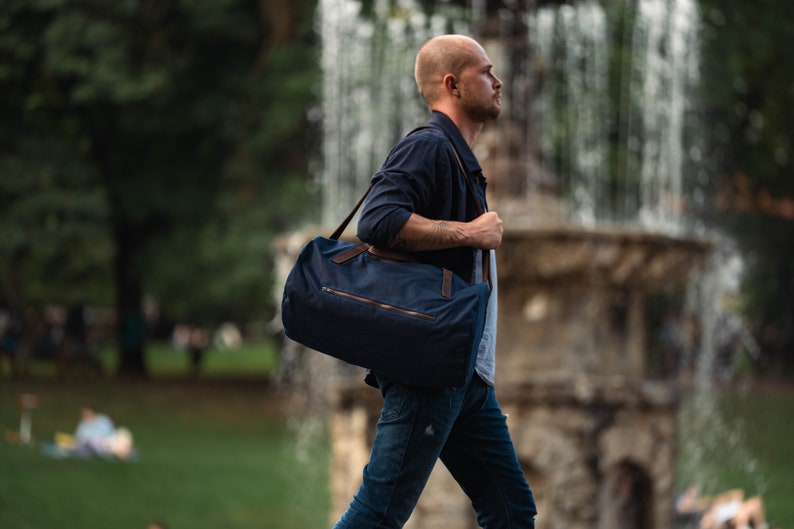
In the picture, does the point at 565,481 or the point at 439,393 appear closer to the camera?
the point at 439,393

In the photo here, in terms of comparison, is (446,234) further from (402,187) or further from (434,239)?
(402,187)

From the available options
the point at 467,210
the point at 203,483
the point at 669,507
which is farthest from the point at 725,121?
the point at 467,210

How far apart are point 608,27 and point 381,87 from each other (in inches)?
145

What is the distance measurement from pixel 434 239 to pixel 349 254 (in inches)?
9.8

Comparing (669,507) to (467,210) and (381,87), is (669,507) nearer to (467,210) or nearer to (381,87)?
(467,210)

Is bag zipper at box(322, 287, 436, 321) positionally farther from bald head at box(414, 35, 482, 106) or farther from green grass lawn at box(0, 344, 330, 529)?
green grass lawn at box(0, 344, 330, 529)

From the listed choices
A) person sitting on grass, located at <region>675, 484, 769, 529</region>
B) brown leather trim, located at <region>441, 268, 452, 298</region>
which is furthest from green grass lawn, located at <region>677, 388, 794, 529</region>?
brown leather trim, located at <region>441, 268, 452, 298</region>

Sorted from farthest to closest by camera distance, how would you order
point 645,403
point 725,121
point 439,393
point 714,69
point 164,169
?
point 164,169, point 725,121, point 714,69, point 645,403, point 439,393

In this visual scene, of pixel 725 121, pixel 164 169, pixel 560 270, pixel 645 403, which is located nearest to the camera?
pixel 560 270

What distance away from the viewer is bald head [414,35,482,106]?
386 cm

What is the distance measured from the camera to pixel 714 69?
19.2 meters

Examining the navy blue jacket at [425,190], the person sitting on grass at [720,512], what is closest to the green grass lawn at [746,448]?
the person sitting on grass at [720,512]

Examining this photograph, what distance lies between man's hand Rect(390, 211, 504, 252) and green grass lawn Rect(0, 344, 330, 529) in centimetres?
776

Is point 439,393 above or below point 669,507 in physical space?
above
